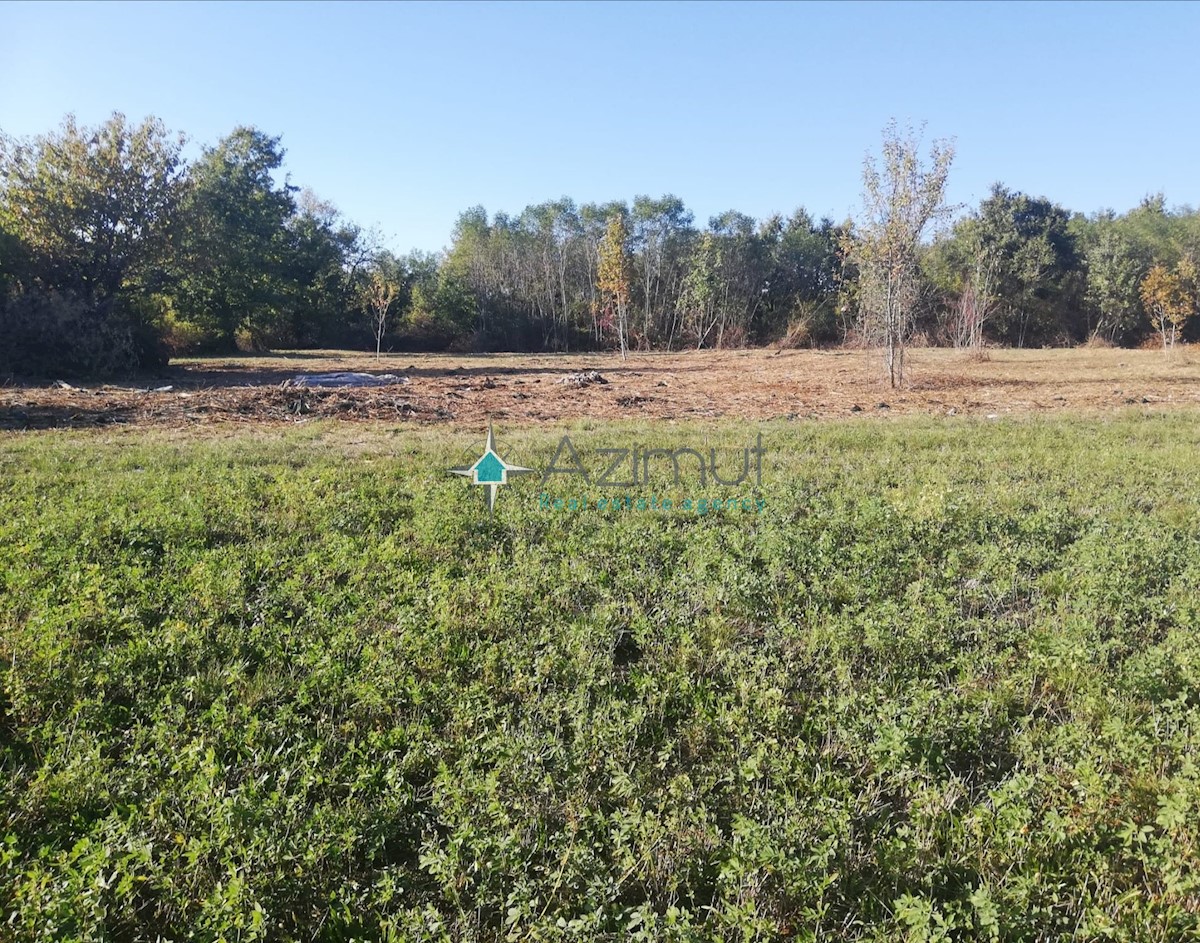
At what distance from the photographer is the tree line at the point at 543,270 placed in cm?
1798

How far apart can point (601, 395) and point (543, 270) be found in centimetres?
3109

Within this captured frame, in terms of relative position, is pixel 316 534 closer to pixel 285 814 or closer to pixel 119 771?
pixel 119 771

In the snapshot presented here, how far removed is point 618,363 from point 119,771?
2758cm

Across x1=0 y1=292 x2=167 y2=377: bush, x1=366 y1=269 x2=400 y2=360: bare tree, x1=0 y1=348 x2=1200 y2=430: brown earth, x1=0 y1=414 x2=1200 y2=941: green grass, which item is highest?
x1=366 y1=269 x2=400 y2=360: bare tree

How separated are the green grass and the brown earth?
6526mm

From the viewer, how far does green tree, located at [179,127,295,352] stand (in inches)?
1169

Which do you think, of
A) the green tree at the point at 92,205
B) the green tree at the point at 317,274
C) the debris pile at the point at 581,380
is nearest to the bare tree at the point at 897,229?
the debris pile at the point at 581,380

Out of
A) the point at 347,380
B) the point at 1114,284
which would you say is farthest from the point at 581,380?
the point at 1114,284

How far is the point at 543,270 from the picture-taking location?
146ft

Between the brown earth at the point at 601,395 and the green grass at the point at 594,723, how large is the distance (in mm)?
6526

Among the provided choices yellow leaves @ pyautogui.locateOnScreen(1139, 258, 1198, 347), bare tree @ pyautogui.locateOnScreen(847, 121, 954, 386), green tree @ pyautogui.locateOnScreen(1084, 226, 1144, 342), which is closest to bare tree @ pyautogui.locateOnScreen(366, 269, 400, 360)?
bare tree @ pyautogui.locateOnScreen(847, 121, 954, 386)

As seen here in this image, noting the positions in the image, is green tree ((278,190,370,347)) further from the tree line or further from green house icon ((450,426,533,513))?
green house icon ((450,426,533,513))

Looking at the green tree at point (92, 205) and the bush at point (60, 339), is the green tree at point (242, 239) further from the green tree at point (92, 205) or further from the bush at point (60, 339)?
the bush at point (60, 339)

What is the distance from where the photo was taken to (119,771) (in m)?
2.55
